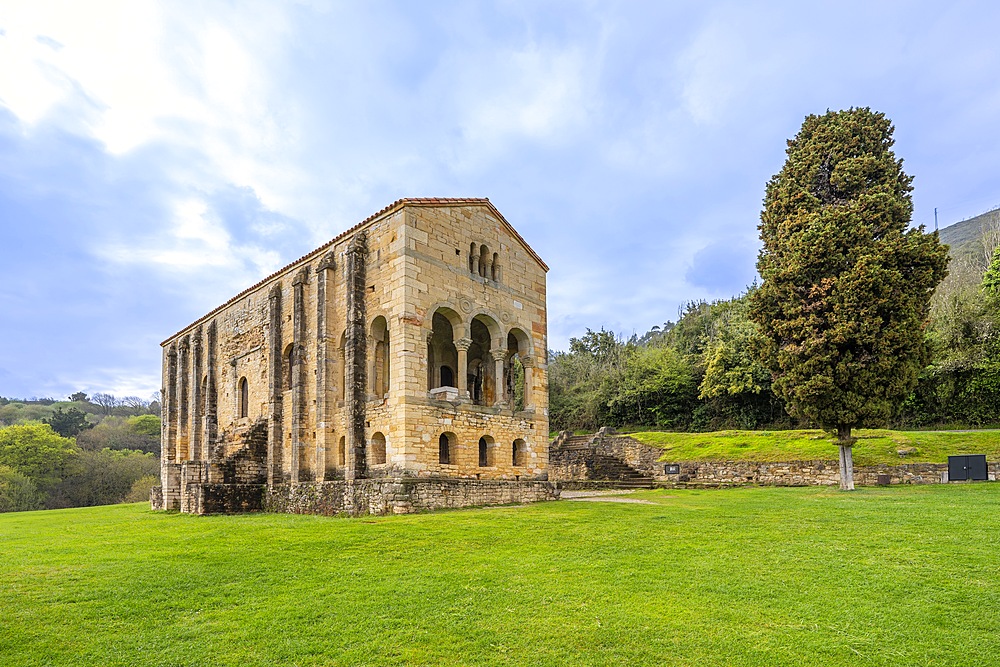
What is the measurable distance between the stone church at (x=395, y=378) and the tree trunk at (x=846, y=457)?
926cm

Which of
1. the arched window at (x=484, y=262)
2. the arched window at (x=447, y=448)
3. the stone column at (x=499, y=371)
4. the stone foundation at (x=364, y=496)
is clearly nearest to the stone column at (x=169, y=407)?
the stone foundation at (x=364, y=496)

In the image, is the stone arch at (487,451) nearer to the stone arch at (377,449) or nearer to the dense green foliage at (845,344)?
the stone arch at (377,449)

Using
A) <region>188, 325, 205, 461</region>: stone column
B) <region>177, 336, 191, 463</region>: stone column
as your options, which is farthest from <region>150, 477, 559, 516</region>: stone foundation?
<region>177, 336, 191, 463</region>: stone column

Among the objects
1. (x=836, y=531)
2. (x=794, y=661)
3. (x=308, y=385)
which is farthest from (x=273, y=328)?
(x=794, y=661)

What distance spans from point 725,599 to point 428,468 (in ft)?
37.5

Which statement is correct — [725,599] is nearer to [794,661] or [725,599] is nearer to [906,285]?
[794,661]

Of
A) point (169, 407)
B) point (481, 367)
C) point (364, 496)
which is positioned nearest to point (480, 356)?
point (481, 367)

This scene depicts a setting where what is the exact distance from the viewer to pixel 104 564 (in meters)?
10.2

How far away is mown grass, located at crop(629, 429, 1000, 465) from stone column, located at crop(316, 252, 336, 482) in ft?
56.0

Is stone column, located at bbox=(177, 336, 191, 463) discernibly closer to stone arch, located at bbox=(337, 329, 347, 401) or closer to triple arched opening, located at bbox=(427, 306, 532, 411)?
stone arch, located at bbox=(337, 329, 347, 401)

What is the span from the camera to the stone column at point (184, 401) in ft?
99.8

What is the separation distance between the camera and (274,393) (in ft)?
74.3

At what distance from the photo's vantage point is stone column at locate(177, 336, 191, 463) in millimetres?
30406

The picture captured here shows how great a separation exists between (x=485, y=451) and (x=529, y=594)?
12317mm
